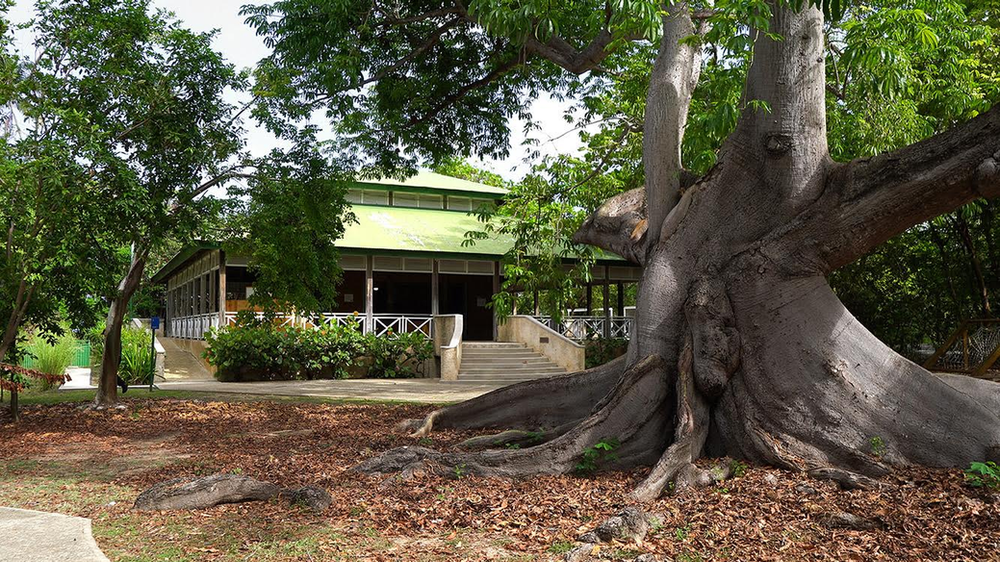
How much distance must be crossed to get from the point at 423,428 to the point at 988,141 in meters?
6.32

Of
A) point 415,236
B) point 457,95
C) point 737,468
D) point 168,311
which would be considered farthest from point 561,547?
point 168,311

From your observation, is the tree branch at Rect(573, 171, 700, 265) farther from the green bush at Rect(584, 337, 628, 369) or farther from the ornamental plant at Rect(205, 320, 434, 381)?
the green bush at Rect(584, 337, 628, 369)

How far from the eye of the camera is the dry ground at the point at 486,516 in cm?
462

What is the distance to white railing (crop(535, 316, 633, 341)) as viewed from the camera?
24.9 meters

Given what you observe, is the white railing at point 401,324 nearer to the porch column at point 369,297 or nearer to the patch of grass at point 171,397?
the porch column at point 369,297

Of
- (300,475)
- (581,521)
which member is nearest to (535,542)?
(581,521)

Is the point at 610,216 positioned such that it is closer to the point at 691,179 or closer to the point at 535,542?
the point at 691,179

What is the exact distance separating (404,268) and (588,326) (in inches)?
255

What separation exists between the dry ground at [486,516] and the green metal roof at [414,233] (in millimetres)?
15647

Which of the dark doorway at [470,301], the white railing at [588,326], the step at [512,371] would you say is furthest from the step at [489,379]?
the dark doorway at [470,301]

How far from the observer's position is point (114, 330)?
42.2ft

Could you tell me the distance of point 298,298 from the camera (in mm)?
13625

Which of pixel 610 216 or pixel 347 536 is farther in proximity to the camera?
pixel 610 216

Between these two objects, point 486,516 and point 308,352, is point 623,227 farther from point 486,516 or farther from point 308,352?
point 308,352
